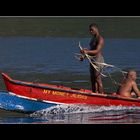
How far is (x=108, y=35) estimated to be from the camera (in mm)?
22203

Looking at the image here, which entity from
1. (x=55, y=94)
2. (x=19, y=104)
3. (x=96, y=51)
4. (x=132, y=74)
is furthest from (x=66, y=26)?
(x=19, y=104)

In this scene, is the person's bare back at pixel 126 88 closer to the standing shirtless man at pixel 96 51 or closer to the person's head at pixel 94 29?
the standing shirtless man at pixel 96 51

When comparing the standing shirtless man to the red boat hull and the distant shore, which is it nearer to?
the distant shore

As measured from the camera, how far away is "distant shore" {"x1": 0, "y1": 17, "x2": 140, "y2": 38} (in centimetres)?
2195

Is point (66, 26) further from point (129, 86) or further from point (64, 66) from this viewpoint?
point (129, 86)

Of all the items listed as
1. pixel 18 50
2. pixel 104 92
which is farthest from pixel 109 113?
pixel 18 50

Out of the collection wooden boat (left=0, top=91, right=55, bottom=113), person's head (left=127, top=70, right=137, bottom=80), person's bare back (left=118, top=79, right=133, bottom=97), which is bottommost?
wooden boat (left=0, top=91, right=55, bottom=113)

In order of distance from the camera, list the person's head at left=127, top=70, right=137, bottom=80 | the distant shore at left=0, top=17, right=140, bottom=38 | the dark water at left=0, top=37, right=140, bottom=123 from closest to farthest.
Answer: the distant shore at left=0, top=17, right=140, bottom=38 → the dark water at left=0, top=37, right=140, bottom=123 → the person's head at left=127, top=70, right=137, bottom=80

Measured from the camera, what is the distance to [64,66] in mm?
22250

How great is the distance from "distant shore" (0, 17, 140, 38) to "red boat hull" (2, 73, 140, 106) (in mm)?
828

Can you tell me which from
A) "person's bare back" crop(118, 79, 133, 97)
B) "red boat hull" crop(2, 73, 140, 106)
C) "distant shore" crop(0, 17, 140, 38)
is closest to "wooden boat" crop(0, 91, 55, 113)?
"red boat hull" crop(2, 73, 140, 106)

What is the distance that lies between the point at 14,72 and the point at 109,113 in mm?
1657

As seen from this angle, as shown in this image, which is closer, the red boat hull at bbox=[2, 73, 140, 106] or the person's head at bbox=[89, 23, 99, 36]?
the red boat hull at bbox=[2, 73, 140, 106]

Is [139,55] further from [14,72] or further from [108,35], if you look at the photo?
[14,72]
